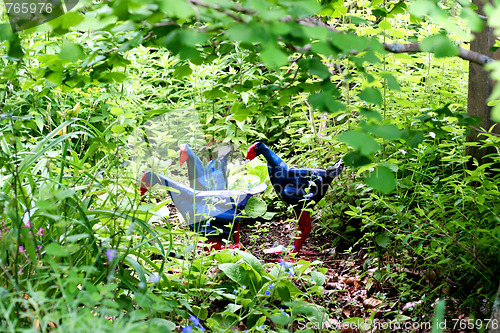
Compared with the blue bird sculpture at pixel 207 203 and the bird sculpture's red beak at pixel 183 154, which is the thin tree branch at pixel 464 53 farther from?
the bird sculpture's red beak at pixel 183 154

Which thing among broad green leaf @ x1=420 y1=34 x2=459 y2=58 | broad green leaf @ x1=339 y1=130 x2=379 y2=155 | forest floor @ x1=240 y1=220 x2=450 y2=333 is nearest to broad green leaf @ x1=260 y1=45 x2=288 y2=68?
broad green leaf @ x1=339 y1=130 x2=379 y2=155

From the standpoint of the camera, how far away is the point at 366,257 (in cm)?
271

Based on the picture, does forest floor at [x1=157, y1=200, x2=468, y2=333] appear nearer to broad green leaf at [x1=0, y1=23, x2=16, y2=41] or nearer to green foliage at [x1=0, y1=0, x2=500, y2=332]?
green foliage at [x1=0, y1=0, x2=500, y2=332]

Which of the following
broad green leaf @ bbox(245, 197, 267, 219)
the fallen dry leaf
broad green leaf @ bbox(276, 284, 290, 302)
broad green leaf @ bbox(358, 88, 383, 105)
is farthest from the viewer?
broad green leaf @ bbox(245, 197, 267, 219)

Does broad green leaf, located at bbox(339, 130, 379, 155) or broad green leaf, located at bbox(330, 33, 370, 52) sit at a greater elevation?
broad green leaf, located at bbox(330, 33, 370, 52)

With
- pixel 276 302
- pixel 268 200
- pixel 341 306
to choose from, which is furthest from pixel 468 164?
pixel 268 200

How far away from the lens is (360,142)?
107 cm

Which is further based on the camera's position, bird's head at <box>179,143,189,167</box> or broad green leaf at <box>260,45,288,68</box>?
bird's head at <box>179,143,189,167</box>

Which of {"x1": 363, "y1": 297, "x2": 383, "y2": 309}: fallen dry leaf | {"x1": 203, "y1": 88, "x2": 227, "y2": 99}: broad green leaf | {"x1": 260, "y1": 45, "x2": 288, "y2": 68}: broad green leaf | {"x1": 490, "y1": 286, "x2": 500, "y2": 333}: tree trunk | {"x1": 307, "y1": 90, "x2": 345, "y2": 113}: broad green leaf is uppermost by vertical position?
{"x1": 260, "y1": 45, "x2": 288, "y2": 68}: broad green leaf

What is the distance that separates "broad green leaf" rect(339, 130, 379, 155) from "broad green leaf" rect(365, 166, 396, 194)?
10cm

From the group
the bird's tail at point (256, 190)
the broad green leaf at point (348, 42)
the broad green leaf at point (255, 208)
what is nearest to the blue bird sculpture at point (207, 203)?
the bird's tail at point (256, 190)

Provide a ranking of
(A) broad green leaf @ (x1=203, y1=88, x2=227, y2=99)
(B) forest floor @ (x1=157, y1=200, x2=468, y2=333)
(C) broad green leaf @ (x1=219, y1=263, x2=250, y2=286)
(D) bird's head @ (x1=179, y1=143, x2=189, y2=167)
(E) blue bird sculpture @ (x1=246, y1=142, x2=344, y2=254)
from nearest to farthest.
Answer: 1. (A) broad green leaf @ (x1=203, y1=88, x2=227, y2=99)
2. (B) forest floor @ (x1=157, y1=200, x2=468, y2=333)
3. (C) broad green leaf @ (x1=219, y1=263, x2=250, y2=286)
4. (E) blue bird sculpture @ (x1=246, y1=142, x2=344, y2=254)
5. (D) bird's head @ (x1=179, y1=143, x2=189, y2=167)

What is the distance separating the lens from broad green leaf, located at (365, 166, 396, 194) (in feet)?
3.62

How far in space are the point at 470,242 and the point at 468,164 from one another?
73cm
